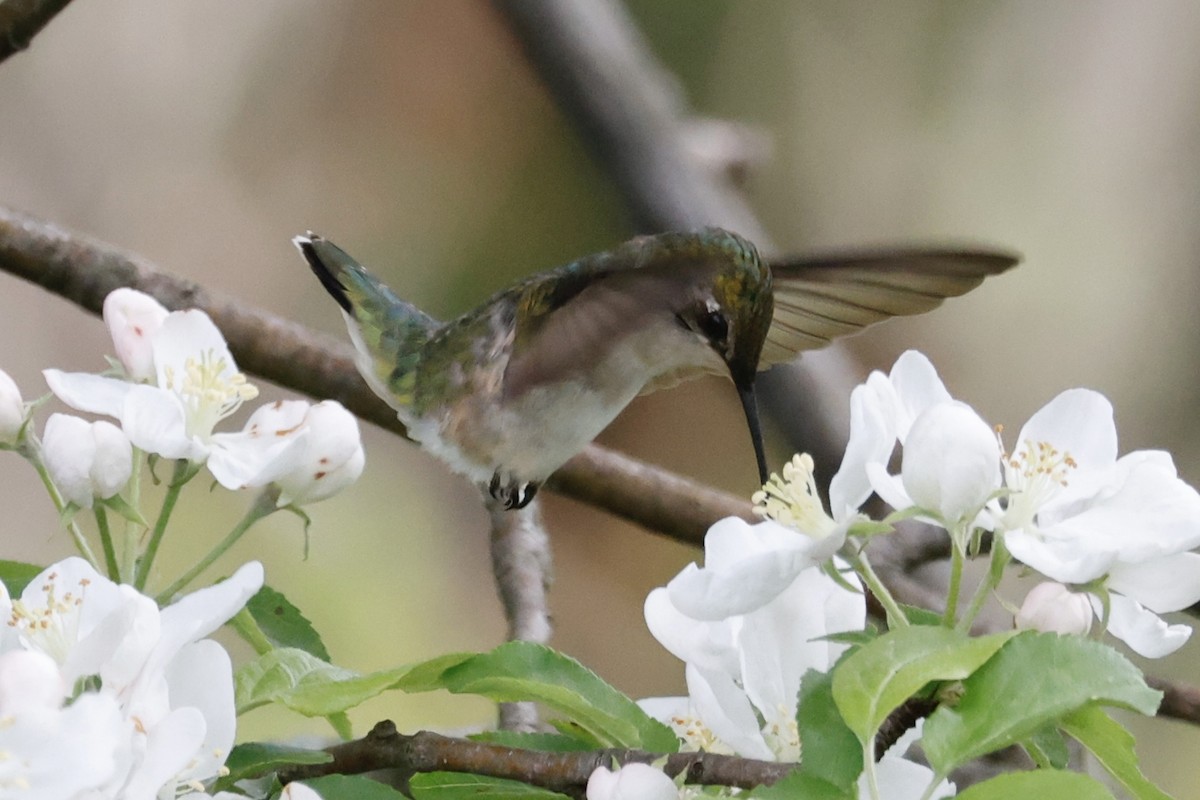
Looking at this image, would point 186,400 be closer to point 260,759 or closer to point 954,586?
point 260,759

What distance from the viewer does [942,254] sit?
1.18m

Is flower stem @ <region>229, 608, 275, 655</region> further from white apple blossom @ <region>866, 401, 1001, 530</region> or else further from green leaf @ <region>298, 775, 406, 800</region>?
white apple blossom @ <region>866, 401, 1001, 530</region>

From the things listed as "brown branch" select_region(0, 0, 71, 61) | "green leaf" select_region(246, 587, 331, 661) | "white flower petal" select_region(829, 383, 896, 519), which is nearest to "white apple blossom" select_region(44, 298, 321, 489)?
"green leaf" select_region(246, 587, 331, 661)

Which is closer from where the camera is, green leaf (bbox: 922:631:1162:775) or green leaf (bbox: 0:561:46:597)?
green leaf (bbox: 922:631:1162:775)

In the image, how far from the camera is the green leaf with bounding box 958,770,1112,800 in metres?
0.59

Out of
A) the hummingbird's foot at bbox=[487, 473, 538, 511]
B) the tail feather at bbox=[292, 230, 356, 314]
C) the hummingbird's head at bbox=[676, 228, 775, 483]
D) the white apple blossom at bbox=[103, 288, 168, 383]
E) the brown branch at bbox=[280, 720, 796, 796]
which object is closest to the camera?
the brown branch at bbox=[280, 720, 796, 796]

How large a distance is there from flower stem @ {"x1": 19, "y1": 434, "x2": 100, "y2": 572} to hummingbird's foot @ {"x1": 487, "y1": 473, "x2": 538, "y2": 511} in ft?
1.86

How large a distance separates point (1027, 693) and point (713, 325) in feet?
2.00

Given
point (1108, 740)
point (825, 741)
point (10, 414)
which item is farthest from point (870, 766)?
point (10, 414)

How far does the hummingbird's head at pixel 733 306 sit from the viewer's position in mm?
1169

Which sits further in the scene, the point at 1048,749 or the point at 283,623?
the point at 283,623

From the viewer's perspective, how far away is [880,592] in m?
0.70

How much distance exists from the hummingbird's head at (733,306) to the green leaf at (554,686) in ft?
1.46

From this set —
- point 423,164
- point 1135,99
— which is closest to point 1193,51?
point 1135,99
